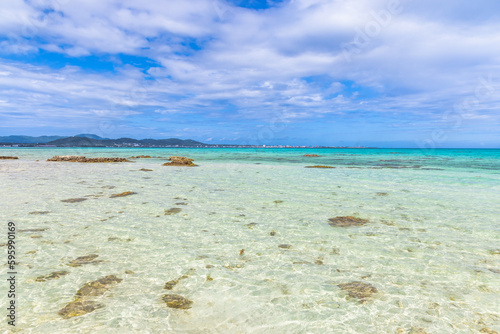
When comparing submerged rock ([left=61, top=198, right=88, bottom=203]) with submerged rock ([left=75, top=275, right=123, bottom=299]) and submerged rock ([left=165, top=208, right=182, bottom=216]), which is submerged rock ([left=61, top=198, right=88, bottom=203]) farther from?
submerged rock ([left=75, top=275, right=123, bottom=299])

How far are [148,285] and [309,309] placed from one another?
3.10 metres

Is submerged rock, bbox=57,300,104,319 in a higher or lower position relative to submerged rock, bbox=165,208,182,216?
lower

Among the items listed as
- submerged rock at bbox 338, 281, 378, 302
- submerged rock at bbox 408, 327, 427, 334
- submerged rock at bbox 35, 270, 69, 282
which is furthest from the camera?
submerged rock at bbox 35, 270, 69, 282

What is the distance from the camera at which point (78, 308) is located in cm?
446

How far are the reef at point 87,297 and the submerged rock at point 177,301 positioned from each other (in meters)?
1.07

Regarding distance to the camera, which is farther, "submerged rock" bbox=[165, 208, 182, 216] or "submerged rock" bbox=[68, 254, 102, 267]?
"submerged rock" bbox=[165, 208, 182, 216]

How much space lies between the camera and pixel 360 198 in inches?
547

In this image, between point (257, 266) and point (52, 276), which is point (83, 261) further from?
point (257, 266)

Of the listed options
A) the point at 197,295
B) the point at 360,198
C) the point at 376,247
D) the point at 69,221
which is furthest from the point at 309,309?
the point at 360,198

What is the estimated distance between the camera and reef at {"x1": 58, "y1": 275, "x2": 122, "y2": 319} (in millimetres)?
4367

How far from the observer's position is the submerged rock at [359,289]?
16.3 feet

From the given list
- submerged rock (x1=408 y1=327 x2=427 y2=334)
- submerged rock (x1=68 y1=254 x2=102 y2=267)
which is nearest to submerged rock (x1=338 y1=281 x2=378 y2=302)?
submerged rock (x1=408 y1=327 x2=427 y2=334)

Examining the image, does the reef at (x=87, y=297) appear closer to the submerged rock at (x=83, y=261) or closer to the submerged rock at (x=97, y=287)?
the submerged rock at (x=97, y=287)

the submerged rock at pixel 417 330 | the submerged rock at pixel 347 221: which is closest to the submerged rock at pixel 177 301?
the submerged rock at pixel 417 330
